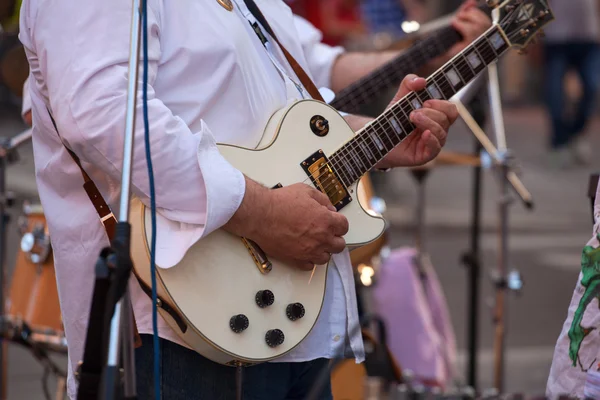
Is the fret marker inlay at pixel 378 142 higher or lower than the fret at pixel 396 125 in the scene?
lower

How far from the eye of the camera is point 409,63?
3.15 metres

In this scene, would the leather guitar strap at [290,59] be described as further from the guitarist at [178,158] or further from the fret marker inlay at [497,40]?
the fret marker inlay at [497,40]

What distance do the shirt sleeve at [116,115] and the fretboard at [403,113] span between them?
0.37 meters

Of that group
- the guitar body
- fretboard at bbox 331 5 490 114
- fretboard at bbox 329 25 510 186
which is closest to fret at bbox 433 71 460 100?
fretboard at bbox 329 25 510 186

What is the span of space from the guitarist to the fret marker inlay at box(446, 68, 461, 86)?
0.45 metres

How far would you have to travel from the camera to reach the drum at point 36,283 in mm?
3465

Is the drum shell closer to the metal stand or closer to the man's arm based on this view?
the man's arm

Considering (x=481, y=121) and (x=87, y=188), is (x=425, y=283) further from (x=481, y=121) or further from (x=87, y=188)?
(x=87, y=188)

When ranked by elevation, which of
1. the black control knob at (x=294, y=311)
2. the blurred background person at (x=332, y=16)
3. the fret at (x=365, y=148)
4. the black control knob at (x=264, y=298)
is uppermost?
the blurred background person at (x=332, y=16)

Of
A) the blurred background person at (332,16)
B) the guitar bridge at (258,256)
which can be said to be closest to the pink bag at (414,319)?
the blurred background person at (332,16)

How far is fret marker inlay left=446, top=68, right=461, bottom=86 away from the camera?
8.13 feet

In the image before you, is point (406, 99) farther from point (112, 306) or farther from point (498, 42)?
point (112, 306)

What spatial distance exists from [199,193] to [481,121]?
258cm

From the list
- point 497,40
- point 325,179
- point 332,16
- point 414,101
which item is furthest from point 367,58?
point 332,16
